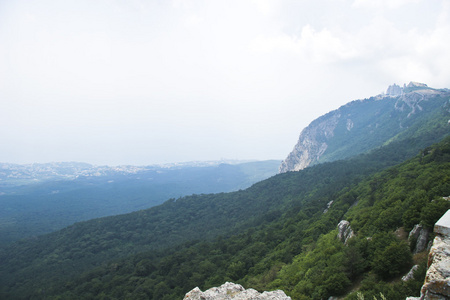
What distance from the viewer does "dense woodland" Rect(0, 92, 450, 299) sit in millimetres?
21000

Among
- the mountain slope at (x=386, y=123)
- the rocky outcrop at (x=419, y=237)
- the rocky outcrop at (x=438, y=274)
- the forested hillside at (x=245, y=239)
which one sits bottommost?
the forested hillside at (x=245, y=239)

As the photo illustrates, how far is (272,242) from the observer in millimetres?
51750

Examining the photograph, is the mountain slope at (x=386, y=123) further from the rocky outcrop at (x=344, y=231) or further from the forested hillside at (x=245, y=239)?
the rocky outcrop at (x=344, y=231)

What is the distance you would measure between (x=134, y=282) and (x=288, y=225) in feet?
130

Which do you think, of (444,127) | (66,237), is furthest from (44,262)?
(444,127)

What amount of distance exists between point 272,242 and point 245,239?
10.5 m

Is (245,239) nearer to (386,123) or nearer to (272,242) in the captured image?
(272,242)

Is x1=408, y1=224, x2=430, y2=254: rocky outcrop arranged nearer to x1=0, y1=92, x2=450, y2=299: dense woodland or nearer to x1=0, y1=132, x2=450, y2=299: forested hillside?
x1=0, y1=92, x2=450, y2=299: dense woodland

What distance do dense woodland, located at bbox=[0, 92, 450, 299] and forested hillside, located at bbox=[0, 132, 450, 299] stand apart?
8.2 inches

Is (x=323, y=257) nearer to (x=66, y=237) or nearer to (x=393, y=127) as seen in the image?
(x=66, y=237)

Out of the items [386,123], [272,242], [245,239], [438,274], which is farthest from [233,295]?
[386,123]

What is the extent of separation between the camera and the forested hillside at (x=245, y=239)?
25.3 metres

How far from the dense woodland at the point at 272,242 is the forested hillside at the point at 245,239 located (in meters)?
0.21

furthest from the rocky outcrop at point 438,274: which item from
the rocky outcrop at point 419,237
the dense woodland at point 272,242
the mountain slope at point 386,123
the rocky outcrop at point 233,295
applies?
→ the mountain slope at point 386,123
